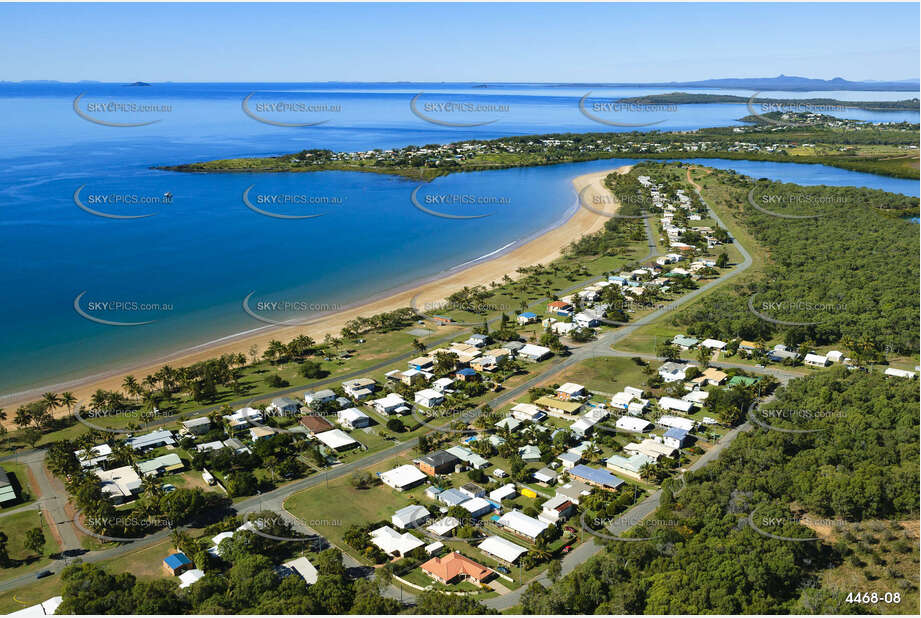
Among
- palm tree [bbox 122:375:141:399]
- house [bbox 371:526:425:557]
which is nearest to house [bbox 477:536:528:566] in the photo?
house [bbox 371:526:425:557]

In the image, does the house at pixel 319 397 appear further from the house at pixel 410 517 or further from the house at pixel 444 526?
the house at pixel 444 526

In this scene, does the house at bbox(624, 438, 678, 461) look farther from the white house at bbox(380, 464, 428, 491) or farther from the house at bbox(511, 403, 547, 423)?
the white house at bbox(380, 464, 428, 491)

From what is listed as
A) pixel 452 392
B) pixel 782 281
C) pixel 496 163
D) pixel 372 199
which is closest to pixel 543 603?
pixel 452 392

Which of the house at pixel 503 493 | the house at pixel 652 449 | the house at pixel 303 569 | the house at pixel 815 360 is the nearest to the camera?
the house at pixel 303 569

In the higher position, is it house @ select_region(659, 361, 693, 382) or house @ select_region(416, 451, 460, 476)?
house @ select_region(659, 361, 693, 382)

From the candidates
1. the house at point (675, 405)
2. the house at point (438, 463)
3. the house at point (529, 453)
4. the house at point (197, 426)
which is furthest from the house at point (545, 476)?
the house at point (197, 426)

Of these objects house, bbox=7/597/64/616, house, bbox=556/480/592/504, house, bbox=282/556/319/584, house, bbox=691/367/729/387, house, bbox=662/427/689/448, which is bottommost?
house, bbox=282/556/319/584

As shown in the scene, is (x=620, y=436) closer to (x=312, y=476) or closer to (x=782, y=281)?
(x=312, y=476)
